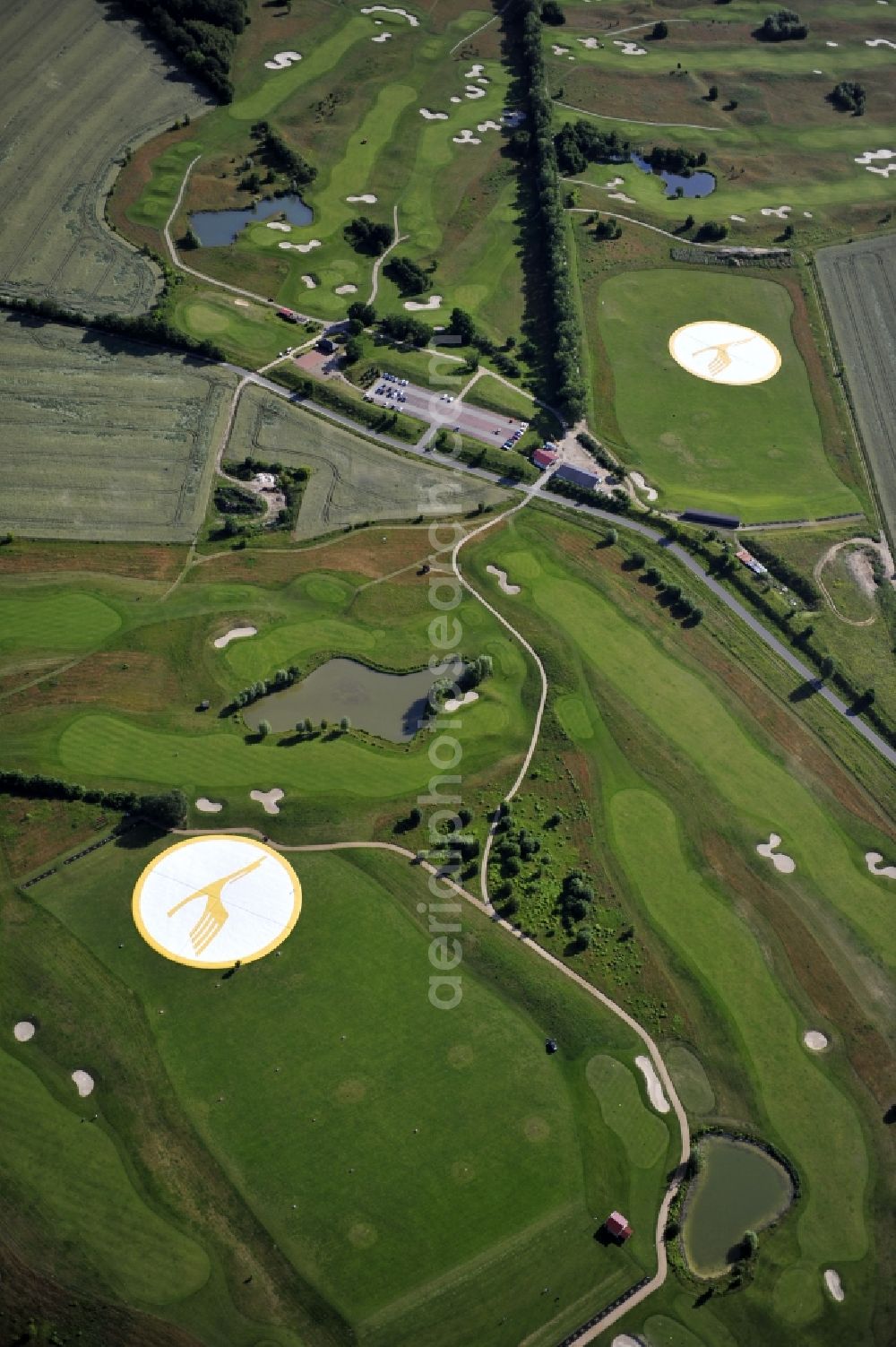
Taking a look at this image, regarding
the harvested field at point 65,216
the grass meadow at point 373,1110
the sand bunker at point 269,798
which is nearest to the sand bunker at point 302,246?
the harvested field at point 65,216

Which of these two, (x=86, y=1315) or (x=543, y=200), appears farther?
(x=543, y=200)

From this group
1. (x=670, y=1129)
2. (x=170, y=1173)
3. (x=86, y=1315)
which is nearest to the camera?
(x=86, y=1315)

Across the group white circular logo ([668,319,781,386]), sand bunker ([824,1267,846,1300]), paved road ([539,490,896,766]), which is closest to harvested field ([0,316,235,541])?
paved road ([539,490,896,766])

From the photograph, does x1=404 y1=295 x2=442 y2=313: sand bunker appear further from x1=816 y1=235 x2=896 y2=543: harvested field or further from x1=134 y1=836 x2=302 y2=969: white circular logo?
x1=134 y1=836 x2=302 y2=969: white circular logo

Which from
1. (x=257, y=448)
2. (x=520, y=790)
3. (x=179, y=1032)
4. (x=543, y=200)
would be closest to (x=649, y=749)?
(x=520, y=790)

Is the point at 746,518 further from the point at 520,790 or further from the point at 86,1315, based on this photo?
the point at 86,1315

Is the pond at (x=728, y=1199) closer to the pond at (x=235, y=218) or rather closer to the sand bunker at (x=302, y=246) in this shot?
the sand bunker at (x=302, y=246)

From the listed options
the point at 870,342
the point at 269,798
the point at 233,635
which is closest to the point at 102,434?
the point at 233,635

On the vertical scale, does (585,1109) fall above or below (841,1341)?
above
